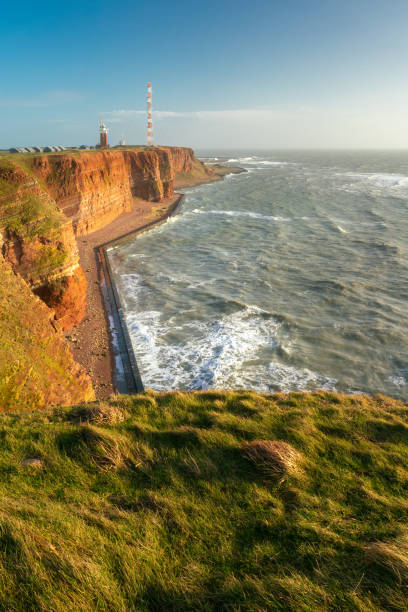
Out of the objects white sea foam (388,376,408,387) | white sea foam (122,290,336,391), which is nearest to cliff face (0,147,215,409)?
white sea foam (122,290,336,391)

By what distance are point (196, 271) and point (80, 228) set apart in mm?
20350

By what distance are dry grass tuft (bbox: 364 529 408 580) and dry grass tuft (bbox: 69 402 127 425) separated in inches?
248

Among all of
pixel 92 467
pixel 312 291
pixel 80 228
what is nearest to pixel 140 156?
pixel 80 228

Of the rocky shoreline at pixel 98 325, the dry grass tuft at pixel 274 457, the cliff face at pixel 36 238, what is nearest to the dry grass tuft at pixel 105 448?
the dry grass tuft at pixel 274 457

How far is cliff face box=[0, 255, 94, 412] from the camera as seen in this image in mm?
11773

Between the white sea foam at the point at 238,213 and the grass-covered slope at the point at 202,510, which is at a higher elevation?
the white sea foam at the point at 238,213

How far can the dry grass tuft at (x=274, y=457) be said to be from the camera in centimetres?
647

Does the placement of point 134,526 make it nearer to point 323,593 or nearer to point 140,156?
point 323,593

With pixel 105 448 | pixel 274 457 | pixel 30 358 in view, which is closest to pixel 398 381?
pixel 274 457

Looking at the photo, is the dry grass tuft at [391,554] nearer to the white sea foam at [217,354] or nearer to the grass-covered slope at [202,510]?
the grass-covered slope at [202,510]

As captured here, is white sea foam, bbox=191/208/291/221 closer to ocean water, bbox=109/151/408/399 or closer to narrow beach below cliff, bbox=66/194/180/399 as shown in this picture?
ocean water, bbox=109/151/408/399

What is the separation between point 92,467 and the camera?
260 inches

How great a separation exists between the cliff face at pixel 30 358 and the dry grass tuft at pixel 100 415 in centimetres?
382

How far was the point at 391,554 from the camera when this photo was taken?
4.19 metres
